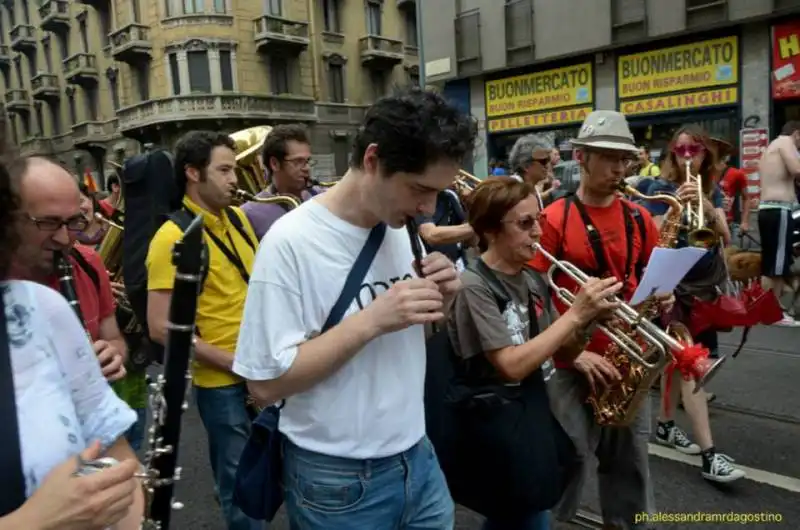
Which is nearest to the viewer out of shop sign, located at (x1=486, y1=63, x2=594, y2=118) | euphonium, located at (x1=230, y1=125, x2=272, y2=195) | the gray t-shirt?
the gray t-shirt

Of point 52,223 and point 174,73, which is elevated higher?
point 174,73

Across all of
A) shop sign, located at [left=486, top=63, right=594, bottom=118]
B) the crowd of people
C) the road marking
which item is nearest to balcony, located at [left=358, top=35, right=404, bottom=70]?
shop sign, located at [left=486, top=63, right=594, bottom=118]

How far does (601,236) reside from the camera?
9.24 ft

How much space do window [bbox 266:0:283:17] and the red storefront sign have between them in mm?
21876

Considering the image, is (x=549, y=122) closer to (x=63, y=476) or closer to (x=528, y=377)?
(x=528, y=377)

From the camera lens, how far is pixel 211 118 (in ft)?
88.5

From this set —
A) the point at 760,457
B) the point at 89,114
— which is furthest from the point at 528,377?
the point at 89,114

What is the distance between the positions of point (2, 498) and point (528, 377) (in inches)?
64.7

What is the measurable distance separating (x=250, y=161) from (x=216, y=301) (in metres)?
2.23

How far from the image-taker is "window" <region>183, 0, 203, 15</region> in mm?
27422

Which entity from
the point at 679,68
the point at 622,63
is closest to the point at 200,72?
the point at 622,63

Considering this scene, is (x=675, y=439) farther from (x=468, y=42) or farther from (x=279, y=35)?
(x=279, y=35)

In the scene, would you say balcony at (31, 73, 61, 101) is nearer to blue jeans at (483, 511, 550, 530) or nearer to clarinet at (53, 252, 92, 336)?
clarinet at (53, 252, 92, 336)

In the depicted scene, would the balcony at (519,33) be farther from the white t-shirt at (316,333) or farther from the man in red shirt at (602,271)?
the white t-shirt at (316,333)
